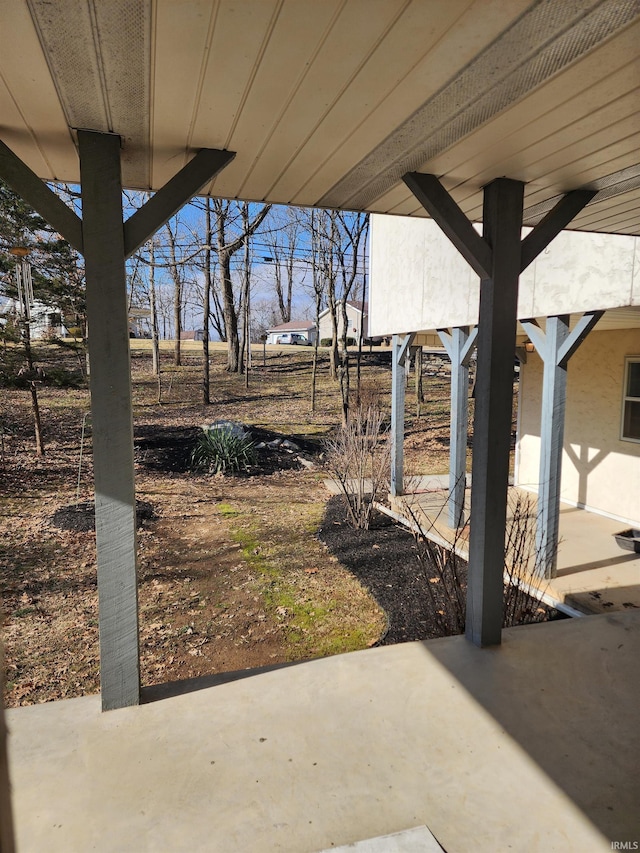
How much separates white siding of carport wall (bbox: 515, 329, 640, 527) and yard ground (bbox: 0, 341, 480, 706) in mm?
2694

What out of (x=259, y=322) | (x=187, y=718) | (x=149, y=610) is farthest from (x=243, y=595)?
(x=259, y=322)

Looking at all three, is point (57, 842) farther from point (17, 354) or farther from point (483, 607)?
point (17, 354)

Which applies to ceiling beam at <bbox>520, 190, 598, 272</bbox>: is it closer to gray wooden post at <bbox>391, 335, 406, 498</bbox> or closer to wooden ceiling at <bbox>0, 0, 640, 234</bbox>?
wooden ceiling at <bbox>0, 0, 640, 234</bbox>

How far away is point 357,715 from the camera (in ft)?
7.07

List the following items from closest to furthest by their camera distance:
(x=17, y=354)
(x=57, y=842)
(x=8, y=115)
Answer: (x=57, y=842) < (x=8, y=115) < (x=17, y=354)

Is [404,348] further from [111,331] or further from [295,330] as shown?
[295,330]

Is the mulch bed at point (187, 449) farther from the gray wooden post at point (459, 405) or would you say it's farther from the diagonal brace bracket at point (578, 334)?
the diagonal brace bracket at point (578, 334)

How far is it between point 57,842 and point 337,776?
2.97 feet

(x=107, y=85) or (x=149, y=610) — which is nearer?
(x=107, y=85)

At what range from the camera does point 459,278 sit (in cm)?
632

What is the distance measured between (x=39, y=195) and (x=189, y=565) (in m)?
4.34

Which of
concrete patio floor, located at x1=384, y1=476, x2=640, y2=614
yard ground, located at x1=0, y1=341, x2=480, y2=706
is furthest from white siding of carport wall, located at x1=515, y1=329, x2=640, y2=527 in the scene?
yard ground, located at x1=0, y1=341, x2=480, y2=706

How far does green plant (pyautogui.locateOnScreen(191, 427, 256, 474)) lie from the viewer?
9562 mm

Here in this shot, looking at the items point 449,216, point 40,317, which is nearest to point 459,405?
point 449,216
